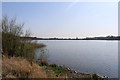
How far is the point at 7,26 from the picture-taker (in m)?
13.8

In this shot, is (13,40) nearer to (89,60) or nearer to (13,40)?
(13,40)

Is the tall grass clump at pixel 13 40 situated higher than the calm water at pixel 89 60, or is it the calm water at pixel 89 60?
the tall grass clump at pixel 13 40

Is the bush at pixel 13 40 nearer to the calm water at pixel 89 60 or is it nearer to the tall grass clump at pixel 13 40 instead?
the tall grass clump at pixel 13 40

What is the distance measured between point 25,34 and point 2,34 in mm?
1650

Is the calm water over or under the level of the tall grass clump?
under

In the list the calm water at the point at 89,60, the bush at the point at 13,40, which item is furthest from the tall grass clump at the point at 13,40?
the calm water at the point at 89,60

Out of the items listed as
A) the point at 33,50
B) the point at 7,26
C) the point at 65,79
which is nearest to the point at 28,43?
the point at 33,50

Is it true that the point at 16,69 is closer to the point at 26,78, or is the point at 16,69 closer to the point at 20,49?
the point at 26,78

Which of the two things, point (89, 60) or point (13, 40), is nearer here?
point (13, 40)

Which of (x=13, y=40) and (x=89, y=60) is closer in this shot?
(x=13, y=40)

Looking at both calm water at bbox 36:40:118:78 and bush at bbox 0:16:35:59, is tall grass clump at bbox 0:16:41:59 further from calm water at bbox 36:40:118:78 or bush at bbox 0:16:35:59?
calm water at bbox 36:40:118:78

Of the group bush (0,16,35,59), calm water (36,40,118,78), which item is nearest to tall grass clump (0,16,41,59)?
bush (0,16,35,59)

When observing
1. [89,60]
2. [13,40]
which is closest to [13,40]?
[13,40]

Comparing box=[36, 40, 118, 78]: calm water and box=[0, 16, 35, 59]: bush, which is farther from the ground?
box=[0, 16, 35, 59]: bush
